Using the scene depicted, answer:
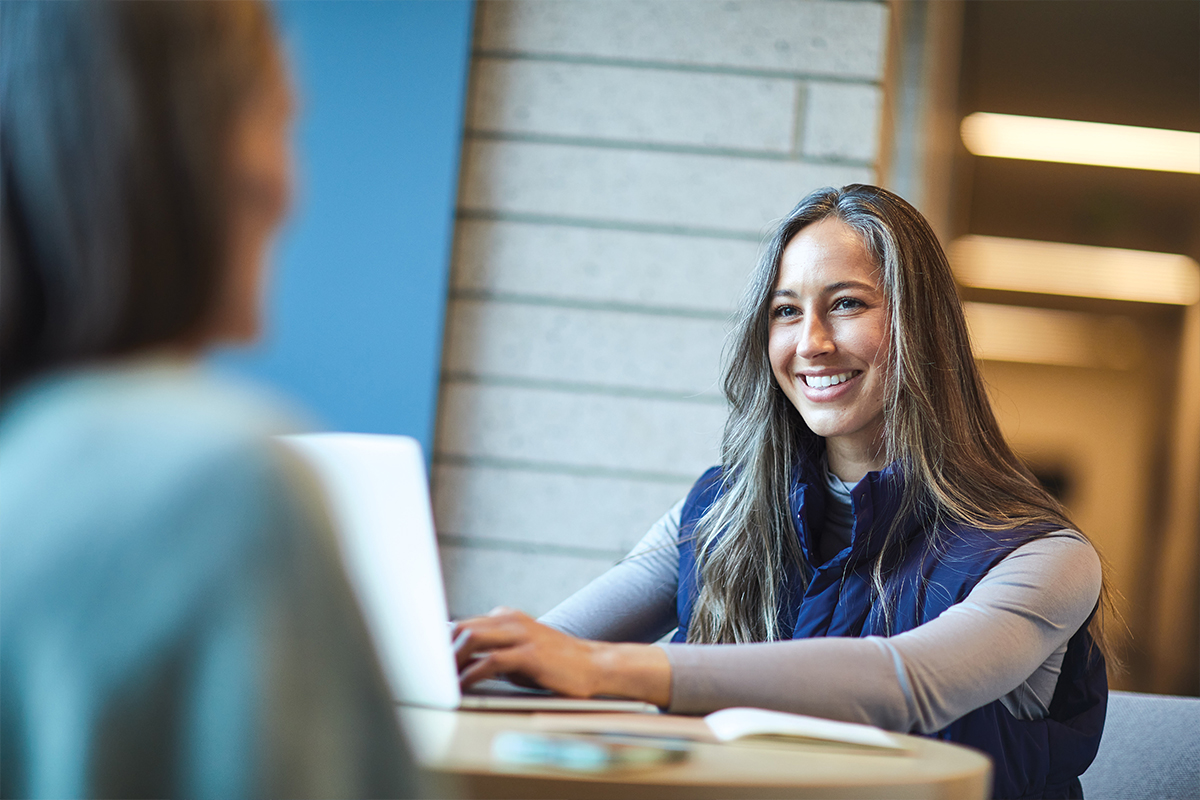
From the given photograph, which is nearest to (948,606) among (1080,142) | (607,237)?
(607,237)

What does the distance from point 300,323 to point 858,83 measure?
1350mm

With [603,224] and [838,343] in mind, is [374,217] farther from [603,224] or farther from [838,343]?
[838,343]

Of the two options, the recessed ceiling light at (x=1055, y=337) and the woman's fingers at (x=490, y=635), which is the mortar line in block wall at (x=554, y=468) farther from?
the recessed ceiling light at (x=1055, y=337)

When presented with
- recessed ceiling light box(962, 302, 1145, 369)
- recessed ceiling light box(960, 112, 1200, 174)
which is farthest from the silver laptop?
recessed ceiling light box(962, 302, 1145, 369)

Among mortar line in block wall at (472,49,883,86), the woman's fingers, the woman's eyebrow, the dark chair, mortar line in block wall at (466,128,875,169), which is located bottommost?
the dark chair

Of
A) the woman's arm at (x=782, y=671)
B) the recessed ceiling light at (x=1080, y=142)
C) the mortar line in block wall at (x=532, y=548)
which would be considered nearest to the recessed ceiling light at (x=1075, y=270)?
the recessed ceiling light at (x=1080, y=142)

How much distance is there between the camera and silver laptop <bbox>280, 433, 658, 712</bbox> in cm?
93

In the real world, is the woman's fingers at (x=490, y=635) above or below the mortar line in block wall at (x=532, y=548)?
above

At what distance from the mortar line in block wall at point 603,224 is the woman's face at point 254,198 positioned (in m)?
1.99

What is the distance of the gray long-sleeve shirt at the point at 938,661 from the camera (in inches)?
41.5

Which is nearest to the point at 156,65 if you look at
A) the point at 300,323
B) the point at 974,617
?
the point at 974,617

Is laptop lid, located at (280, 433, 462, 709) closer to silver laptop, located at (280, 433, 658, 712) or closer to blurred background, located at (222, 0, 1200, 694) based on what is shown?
silver laptop, located at (280, 433, 658, 712)

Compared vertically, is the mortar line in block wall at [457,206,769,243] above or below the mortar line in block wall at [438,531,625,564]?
above

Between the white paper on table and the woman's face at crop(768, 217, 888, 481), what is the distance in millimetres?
737
